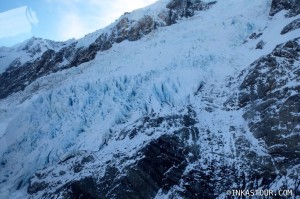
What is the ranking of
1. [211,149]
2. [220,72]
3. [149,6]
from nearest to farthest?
[211,149] < [220,72] < [149,6]

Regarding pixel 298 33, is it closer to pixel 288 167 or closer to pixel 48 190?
pixel 288 167

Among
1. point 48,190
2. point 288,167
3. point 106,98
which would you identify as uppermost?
point 106,98

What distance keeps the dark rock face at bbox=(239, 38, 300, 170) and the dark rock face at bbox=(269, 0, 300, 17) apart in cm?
800

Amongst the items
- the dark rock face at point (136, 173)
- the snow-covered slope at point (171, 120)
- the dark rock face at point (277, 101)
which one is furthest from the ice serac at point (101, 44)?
the dark rock face at point (136, 173)

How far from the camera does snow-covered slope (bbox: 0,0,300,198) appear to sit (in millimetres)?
23906

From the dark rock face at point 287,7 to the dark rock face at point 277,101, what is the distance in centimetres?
800

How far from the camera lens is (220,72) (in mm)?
33406

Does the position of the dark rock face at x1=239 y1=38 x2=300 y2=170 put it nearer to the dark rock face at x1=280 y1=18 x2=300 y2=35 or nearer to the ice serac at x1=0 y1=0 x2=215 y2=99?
the dark rock face at x1=280 y1=18 x2=300 y2=35

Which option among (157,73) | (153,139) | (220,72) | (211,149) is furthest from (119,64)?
(211,149)

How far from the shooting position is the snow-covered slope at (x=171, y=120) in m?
23.9

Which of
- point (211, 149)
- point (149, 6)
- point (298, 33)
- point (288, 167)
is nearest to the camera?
point (288, 167)

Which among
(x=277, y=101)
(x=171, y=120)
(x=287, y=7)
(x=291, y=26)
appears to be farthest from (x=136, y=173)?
(x=287, y=7)

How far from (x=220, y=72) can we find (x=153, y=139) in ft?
35.5

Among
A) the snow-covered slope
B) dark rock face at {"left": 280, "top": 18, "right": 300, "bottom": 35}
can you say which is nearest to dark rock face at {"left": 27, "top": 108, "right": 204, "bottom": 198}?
the snow-covered slope
